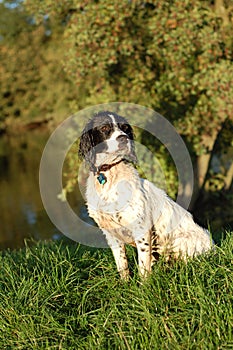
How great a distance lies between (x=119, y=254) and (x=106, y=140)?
3.63ft

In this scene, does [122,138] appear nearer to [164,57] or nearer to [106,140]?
[106,140]

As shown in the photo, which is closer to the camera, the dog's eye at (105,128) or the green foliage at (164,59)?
the dog's eye at (105,128)

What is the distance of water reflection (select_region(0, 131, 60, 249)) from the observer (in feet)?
53.0

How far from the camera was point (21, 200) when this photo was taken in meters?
20.9

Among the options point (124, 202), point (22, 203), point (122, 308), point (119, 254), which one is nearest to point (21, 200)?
point (22, 203)

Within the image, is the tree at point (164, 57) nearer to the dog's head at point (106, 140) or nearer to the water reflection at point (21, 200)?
the dog's head at point (106, 140)

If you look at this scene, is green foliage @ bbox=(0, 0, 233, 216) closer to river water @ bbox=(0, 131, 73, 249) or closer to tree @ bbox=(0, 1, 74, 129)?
river water @ bbox=(0, 131, 73, 249)

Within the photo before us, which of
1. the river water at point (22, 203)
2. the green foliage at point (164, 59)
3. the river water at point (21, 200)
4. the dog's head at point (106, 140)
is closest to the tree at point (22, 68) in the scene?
the river water at point (21, 200)

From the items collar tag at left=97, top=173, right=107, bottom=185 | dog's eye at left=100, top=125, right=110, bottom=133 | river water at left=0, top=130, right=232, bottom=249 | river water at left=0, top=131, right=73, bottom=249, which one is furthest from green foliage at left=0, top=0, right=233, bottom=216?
collar tag at left=97, top=173, right=107, bottom=185

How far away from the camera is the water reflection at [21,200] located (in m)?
16.1

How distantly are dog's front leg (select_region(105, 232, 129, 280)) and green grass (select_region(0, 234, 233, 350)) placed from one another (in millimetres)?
82

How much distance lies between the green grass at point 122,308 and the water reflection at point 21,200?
9.04 meters

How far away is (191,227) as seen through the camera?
4582mm

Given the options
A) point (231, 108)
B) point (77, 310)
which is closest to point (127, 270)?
point (77, 310)
